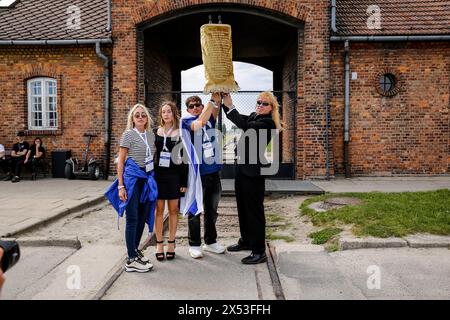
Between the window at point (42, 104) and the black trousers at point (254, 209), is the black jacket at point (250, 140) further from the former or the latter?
the window at point (42, 104)

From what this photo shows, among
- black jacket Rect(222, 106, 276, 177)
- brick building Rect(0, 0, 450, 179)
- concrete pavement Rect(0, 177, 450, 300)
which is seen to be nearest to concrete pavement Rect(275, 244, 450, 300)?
concrete pavement Rect(0, 177, 450, 300)

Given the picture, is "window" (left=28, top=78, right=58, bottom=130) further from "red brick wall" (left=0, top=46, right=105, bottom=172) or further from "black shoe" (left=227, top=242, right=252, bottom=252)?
"black shoe" (left=227, top=242, right=252, bottom=252)

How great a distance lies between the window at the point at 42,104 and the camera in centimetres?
1369

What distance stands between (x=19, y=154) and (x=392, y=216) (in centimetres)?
1112

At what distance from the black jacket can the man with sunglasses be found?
1.08 feet

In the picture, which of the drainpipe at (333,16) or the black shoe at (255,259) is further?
the drainpipe at (333,16)

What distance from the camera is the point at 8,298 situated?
155 inches

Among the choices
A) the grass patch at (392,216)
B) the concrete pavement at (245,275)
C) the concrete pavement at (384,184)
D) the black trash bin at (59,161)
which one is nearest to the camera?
the concrete pavement at (245,275)

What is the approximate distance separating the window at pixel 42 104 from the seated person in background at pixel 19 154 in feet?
2.83

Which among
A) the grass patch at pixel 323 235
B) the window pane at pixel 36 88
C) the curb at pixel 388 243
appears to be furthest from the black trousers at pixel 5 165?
the curb at pixel 388 243

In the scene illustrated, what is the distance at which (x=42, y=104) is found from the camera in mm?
13719

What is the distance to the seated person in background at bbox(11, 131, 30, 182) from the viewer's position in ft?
42.2

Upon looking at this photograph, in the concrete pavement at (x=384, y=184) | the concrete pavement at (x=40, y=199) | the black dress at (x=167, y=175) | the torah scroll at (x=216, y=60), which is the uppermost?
the torah scroll at (x=216, y=60)

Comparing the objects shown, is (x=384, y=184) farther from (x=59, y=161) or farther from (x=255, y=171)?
(x=59, y=161)
